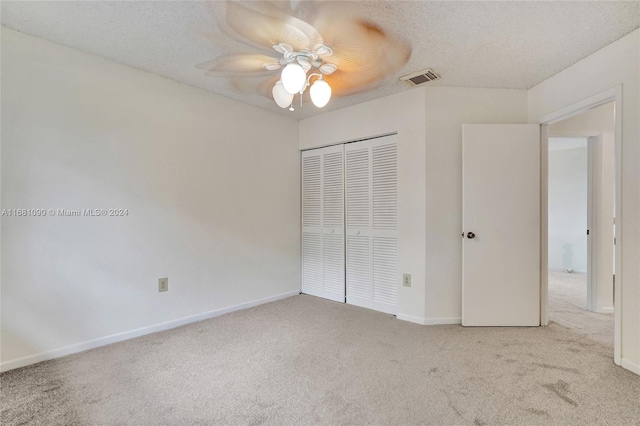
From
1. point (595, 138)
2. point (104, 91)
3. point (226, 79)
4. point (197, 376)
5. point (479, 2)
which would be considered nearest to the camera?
point (479, 2)

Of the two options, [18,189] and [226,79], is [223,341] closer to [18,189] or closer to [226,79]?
[18,189]

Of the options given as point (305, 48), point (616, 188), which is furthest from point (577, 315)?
point (305, 48)

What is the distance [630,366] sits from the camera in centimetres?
197

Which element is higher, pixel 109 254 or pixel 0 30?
pixel 0 30

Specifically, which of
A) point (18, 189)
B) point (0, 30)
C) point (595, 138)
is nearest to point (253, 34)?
point (0, 30)

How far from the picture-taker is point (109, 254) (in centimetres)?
240

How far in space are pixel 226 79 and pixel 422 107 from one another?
1.84 metres

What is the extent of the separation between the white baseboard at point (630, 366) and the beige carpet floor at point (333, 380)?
7 centimetres

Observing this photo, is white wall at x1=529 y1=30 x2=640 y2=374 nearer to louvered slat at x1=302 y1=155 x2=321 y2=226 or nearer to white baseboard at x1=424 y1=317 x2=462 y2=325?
white baseboard at x1=424 y1=317 x2=462 y2=325

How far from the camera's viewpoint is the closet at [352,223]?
10.5 feet

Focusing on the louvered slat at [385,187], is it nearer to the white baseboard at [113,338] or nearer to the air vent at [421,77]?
the air vent at [421,77]

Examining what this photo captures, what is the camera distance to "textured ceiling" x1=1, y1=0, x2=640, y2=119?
5.68 ft

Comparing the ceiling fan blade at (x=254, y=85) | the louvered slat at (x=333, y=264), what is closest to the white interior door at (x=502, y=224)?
the louvered slat at (x=333, y=264)

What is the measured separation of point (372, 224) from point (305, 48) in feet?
6.27
